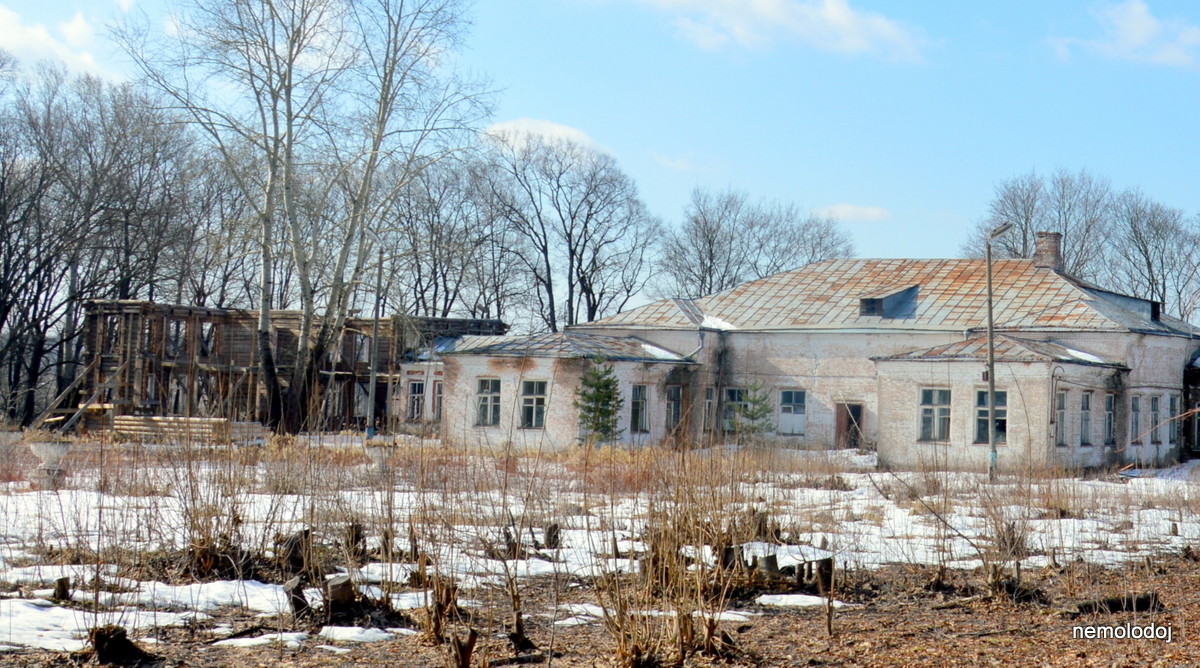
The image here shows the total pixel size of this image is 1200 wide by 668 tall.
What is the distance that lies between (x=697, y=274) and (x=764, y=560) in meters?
43.2

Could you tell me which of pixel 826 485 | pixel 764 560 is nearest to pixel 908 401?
pixel 826 485

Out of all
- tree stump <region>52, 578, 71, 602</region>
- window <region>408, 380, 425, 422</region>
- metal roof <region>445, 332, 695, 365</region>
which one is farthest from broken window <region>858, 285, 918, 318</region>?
tree stump <region>52, 578, 71, 602</region>

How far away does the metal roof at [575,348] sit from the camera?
27000 mm

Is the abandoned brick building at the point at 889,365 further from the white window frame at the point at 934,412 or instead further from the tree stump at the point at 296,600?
the tree stump at the point at 296,600

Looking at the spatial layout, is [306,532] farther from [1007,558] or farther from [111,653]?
[1007,558]

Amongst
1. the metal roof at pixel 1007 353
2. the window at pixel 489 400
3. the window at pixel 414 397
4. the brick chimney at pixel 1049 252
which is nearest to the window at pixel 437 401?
the window at pixel 414 397

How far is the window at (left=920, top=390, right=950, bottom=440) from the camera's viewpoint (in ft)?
82.1

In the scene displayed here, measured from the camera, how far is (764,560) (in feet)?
30.2

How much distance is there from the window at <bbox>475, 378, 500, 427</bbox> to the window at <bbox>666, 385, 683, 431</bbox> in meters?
4.26

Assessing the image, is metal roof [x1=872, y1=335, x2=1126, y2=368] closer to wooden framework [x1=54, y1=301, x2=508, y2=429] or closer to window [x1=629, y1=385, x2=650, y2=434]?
Answer: window [x1=629, y1=385, x2=650, y2=434]

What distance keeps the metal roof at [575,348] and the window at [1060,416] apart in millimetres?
8869

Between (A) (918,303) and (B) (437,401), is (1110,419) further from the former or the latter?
(B) (437,401)

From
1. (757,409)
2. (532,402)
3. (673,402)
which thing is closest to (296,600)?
(532,402)

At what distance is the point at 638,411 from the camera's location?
1112 inches
